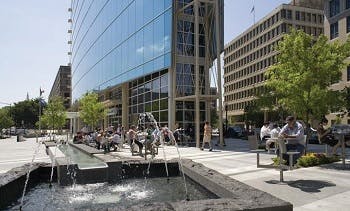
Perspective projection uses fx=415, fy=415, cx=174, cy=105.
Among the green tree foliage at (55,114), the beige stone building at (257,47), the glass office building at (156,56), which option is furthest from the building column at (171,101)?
the beige stone building at (257,47)

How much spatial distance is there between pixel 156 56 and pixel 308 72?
2139 cm

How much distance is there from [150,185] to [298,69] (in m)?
8.65

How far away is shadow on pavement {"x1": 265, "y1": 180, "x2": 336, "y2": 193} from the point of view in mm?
9023

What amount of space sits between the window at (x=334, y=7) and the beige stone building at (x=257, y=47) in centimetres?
1303

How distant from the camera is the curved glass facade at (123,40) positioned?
1394 inches

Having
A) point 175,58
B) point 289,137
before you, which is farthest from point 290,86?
point 175,58

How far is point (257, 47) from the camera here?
103125 millimetres

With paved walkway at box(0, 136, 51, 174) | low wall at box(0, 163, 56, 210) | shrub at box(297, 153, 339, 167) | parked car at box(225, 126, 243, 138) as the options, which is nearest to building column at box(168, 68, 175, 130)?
paved walkway at box(0, 136, 51, 174)

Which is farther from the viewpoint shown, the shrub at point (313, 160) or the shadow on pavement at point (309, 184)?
the shrub at point (313, 160)

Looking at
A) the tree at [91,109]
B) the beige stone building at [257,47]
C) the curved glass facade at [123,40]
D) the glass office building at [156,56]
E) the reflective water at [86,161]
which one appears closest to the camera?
the reflective water at [86,161]

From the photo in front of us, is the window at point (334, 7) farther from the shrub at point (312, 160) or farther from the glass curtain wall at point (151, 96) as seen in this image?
the shrub at point (312, 160)

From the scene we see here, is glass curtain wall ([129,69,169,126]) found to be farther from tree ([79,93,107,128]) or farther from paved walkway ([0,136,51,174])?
paved walkway ([0,136,51,174])

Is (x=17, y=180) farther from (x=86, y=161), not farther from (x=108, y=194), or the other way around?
(x=86, y=161)

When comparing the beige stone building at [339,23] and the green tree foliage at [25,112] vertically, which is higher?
the beige stone building at [339,23]
